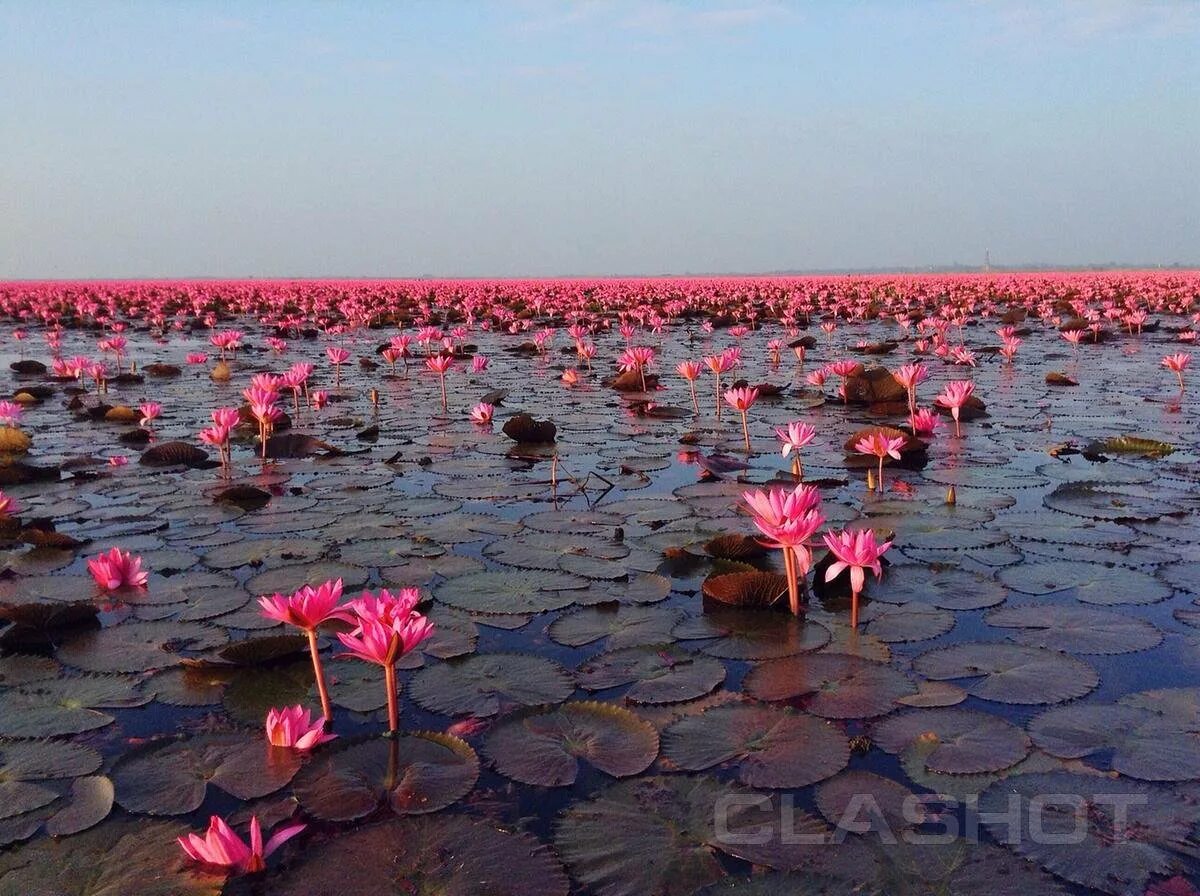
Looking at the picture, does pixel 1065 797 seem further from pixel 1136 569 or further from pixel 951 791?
pixel 1136 569

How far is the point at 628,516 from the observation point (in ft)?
11.3

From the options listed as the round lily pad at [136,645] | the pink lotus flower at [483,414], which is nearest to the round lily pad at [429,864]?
the round lily pad at [136,645]

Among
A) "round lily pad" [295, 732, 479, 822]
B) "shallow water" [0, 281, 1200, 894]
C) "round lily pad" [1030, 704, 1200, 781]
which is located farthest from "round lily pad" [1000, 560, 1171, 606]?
"round lily pad" [295, 732, 479, 822]

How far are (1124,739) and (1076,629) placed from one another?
592mm

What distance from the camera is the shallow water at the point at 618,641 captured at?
1437 mm

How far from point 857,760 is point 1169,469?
3.12 metres

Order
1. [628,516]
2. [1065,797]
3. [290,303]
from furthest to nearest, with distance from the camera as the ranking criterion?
[290,303] → [628,516] → [1065,797]

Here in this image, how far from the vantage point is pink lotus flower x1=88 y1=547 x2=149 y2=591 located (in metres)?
2.59

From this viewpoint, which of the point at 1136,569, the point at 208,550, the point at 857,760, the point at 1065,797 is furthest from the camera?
the point at 208,550

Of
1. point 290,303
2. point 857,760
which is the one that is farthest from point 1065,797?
point 290,303

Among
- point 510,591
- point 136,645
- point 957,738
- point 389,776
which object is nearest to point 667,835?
point 389,776

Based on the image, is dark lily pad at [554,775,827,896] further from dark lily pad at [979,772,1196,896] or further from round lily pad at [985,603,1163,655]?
round lily pad at [985,603,1163,655]

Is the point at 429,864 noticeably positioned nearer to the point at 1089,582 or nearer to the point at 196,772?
the point at 196,772

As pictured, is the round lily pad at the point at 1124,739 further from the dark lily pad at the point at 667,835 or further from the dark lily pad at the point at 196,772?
the dark lily pad at the point at 196,772
